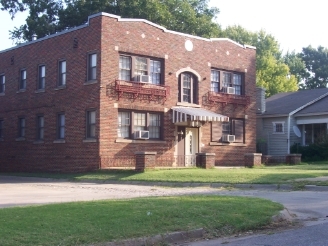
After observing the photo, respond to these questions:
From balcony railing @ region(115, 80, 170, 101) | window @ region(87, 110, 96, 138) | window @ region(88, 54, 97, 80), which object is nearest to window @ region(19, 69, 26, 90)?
window @ region(88, 54, 97, 80)

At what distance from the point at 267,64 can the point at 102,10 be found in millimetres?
25451

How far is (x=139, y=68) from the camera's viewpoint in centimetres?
2870

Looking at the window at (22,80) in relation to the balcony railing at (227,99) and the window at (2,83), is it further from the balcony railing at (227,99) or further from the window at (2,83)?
the balcony railing at (227,99)

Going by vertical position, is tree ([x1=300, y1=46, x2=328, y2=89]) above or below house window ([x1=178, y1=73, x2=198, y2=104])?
above

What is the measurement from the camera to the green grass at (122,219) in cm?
896

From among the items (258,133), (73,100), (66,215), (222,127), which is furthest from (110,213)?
(258,133)

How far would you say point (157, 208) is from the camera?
11297 millimetres

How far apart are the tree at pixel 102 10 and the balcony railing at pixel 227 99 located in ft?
36.9

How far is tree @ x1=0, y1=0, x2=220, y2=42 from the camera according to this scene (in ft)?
134

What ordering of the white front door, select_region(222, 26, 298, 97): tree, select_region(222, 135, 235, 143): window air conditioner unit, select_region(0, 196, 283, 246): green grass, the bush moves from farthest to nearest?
select_region(222, 26, 298, 97): tree, the bush, select_region(222, 135, 235, 143): window air conditioner unit, the white front door, select_region(0, 196, 283, 246): green grass

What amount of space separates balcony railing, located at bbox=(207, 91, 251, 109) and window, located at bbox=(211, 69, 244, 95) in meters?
0.47

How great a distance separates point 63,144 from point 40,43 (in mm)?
6499

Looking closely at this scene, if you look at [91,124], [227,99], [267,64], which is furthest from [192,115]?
[267,64]

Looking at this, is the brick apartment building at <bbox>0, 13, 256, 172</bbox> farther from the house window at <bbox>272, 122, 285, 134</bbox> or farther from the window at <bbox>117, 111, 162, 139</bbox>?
the house window at <bbox>272, 122, 285, 134</bbox>
